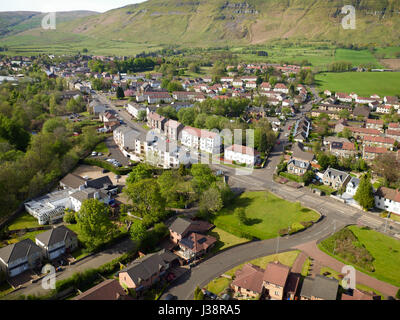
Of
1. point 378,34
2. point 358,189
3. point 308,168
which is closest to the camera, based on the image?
point 358,189

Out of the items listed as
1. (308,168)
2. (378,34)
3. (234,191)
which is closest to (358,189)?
(308,168)

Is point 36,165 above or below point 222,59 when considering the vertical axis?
below

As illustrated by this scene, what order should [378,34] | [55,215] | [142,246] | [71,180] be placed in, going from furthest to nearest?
[378,34]
[71,180]
[55,215]
[142,246]

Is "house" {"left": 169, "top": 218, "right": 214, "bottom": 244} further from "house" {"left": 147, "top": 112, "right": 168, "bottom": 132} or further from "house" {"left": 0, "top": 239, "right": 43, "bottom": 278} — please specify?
"house" {"left": 147, "top": 112, "right": 168, "bottom": 132}

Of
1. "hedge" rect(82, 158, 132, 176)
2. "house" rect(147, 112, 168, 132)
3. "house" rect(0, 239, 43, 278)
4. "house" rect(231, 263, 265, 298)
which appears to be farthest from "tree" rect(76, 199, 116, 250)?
"house" rect(147, 112, 168, 132)

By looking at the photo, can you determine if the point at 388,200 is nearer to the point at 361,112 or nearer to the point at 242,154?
the point at 242,154

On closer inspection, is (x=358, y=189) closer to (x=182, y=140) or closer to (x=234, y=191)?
(x=234, y=191)

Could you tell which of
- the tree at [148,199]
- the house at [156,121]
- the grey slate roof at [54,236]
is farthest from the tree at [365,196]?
the house at [156,121]
